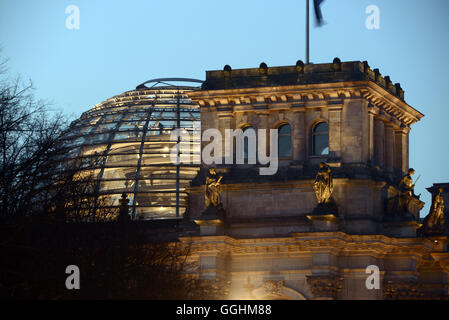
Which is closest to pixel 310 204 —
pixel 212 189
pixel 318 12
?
pixel 212 189

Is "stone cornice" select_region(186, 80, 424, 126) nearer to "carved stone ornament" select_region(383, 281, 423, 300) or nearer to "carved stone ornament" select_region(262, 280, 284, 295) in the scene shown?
"carved stone ornament" select_region(262, 280, 284, 295)

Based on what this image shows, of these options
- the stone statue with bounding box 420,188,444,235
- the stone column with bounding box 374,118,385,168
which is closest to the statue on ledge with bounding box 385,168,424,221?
the stone statue with bounding box 420,188,444,235

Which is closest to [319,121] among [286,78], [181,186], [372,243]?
[286,78]

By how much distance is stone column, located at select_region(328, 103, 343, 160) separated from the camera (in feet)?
303

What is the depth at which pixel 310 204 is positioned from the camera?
92.0 metres

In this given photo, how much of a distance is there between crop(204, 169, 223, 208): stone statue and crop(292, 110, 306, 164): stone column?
5.52 meters

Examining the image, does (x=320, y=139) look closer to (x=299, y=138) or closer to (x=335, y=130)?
(x=299, y=138)

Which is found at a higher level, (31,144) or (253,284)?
(31,144)

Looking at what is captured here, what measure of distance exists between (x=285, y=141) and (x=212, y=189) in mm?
6591
